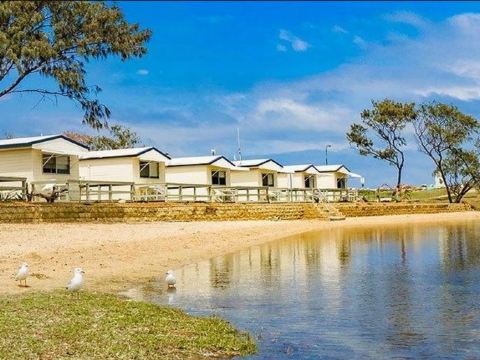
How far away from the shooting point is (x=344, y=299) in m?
11.0

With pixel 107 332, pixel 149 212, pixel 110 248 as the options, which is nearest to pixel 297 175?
pixel 149 212

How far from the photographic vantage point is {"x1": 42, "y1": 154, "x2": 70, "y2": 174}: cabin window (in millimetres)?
35562

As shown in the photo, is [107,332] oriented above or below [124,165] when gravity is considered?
below

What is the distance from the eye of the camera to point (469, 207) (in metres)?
60.7

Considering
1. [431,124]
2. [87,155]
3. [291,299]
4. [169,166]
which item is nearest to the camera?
[291,299]

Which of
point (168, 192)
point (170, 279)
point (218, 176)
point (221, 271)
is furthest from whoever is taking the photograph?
point (218, 176)

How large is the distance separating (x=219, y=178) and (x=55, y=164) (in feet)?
53.0

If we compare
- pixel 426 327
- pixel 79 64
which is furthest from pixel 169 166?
pixel 426 327

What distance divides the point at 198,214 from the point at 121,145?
37621mm

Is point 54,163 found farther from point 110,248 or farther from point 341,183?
point 341,183

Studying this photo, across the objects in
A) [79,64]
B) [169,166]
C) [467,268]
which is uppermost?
[79,64]

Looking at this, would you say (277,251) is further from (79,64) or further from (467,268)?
(79,64)

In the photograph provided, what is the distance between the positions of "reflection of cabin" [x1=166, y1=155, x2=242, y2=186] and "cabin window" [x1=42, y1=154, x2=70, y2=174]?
11052mm

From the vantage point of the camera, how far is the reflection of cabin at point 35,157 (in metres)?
34.5
